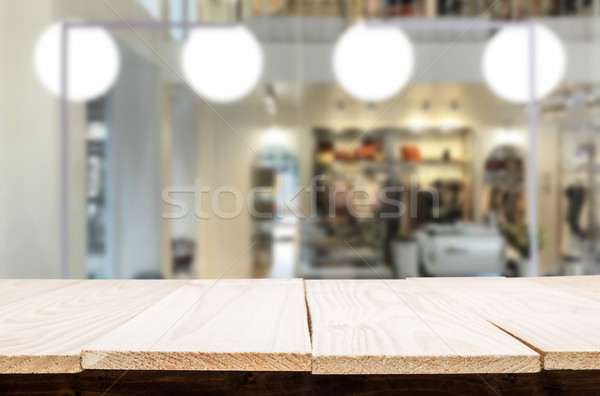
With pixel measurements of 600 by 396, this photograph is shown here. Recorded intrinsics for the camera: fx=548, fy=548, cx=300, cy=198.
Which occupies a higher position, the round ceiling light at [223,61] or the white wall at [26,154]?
→ the round ceiling light at [223,61]

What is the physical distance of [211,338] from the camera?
422mm

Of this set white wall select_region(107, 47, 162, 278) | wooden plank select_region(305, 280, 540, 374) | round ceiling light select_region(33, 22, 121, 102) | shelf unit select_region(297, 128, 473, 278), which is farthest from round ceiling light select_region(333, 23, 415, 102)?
wooden plank select_region(305, 280, 540, 374)

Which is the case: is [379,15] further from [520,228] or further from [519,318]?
[519,318]

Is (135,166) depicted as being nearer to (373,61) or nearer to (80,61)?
(80,61)

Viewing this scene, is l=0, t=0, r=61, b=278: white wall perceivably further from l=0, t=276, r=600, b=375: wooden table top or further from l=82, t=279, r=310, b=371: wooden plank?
l=82, t=279, r=310, b=371: wooden plank

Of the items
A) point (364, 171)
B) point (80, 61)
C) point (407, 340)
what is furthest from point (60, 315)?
point (80, 61)

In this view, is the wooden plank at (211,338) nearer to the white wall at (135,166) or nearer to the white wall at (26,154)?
the white wall at (26,154)

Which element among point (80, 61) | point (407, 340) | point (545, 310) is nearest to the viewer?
point (407, 340)

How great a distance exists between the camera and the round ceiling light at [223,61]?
396 cm

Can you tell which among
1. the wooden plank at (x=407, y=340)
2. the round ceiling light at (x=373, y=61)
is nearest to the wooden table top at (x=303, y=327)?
the wooden plank at (x=407, y=340)

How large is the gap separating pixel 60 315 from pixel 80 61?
11.8ft

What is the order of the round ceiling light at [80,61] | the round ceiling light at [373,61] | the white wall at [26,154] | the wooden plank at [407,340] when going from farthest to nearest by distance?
1. the round ceiling light at [373,61]
2. the round ceiling light at [80,61]
3. the white wall at [26,154]
4. the wooden plank at [407,340]

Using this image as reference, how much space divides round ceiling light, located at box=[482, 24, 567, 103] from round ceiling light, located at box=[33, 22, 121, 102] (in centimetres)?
270

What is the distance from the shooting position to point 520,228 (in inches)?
154
